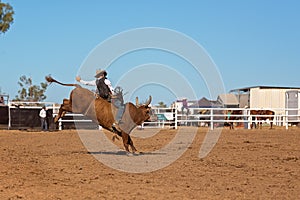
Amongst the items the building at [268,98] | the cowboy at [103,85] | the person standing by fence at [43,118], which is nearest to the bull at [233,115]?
the person standing by fence at [43,118]

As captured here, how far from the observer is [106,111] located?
511 inches

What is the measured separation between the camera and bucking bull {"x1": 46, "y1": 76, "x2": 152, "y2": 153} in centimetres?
1298

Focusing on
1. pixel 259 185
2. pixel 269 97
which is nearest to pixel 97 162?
pixel 259 185

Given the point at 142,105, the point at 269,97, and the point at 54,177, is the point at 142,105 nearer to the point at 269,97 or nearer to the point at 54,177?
the point at 54,177

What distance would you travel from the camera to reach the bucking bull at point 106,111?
42.6ft

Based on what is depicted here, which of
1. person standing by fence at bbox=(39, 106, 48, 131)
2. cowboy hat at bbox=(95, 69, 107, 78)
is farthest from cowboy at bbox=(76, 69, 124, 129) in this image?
person standing by fence at bbox=(39, 106, 48, 131)

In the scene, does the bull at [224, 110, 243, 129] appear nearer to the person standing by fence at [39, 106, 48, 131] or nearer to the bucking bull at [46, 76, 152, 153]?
the person standing by fence at [39, 106, 48, 131]

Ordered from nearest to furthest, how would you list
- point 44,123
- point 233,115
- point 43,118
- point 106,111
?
point 106,111, point 43,118, point 44,123, point 233,115

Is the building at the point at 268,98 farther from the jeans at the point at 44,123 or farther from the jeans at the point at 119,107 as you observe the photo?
the jeans at the point at 119,107

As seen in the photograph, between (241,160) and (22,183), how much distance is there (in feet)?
18.1

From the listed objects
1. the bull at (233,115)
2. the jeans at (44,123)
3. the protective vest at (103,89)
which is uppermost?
the protective vest at (103,89)

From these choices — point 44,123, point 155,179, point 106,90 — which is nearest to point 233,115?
point 44,123

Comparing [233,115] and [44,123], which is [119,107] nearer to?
[44,123]

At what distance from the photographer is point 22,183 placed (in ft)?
26.3
